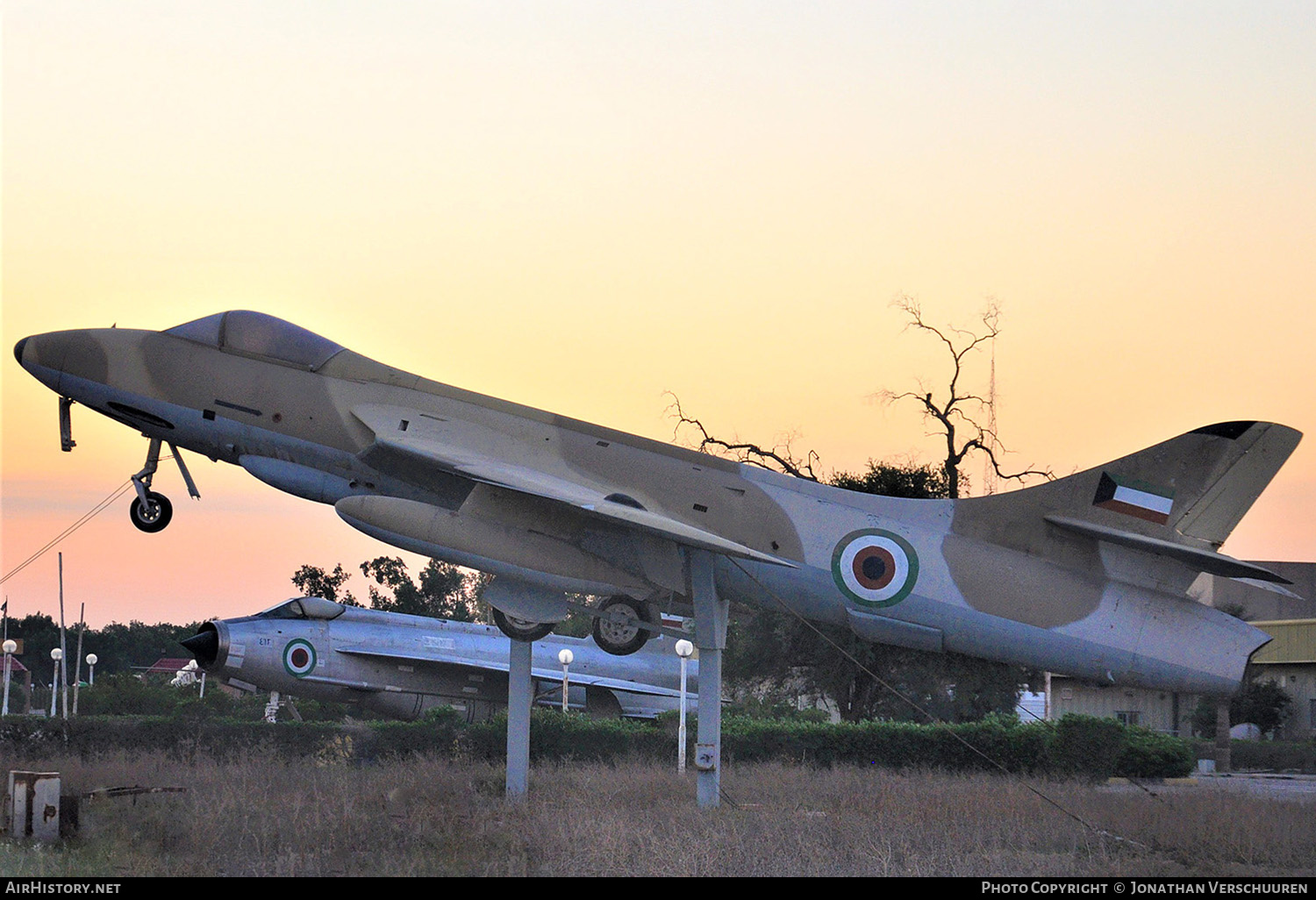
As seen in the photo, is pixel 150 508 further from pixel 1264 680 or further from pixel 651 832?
pixel 1264 680

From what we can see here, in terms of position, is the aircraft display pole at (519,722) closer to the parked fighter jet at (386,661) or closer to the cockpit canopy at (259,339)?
the cockpit canopy at (259,339)

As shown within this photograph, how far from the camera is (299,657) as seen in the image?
30219 mm

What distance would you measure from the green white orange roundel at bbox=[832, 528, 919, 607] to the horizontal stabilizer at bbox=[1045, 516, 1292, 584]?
2015 mm

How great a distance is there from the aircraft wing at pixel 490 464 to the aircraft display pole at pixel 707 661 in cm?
76

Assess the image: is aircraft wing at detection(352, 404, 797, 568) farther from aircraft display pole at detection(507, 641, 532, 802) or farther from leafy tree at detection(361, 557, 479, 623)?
leafy tree at detection(361, 557, 479, 623)

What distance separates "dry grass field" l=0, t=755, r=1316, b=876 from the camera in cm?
1257

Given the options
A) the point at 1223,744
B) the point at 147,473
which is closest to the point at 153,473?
the point at 147,473

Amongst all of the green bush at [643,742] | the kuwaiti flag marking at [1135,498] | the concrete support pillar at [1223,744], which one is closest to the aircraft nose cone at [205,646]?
the green bush at [643,742]

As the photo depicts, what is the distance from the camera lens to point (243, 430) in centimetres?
1659

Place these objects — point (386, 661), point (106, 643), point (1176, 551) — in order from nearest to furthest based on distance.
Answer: point (1176, 551) → point (386, 661) → point (106, 643)

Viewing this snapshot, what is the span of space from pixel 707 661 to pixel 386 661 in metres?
16.7

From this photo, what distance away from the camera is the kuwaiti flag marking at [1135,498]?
15.1 m
